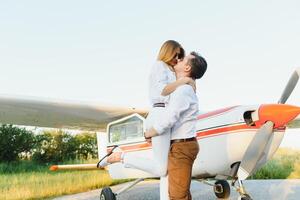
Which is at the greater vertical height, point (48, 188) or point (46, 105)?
point (46, 105)

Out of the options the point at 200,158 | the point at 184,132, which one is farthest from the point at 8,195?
the point at 184,132

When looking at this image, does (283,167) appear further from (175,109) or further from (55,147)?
(175,109)

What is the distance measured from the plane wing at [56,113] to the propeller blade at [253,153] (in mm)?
2882

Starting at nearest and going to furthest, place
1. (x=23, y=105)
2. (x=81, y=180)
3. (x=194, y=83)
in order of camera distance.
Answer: (x=194, y=83) → (x=23, y=105) → (x=81, y=180)

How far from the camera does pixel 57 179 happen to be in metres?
10.2

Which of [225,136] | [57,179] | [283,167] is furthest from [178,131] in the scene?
[283,167]

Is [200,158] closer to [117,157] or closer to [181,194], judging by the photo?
[117,157]

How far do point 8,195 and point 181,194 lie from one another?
6.72m

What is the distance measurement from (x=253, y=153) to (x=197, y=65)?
2.36 meters

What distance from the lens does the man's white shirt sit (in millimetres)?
2518

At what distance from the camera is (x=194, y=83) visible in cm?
267

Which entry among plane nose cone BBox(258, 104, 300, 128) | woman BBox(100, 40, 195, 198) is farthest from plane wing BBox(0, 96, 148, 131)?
woman BBox(100, 40, 195, 198)

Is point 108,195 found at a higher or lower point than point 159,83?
lower

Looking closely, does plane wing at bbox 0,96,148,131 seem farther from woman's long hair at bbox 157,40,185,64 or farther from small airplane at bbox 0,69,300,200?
woman's long hair at bbox 157,40,185,64
